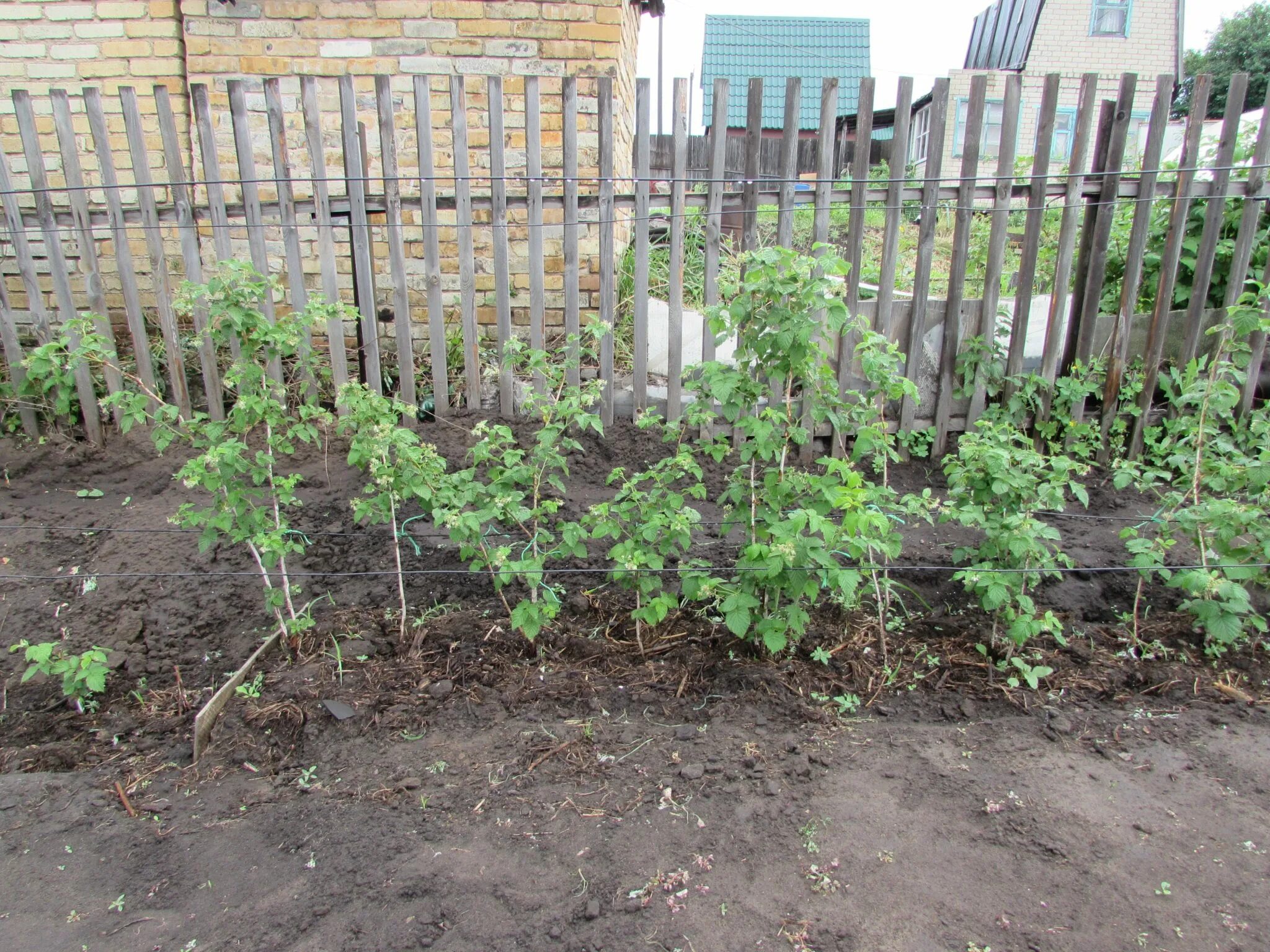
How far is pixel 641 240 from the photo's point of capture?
4395 mm

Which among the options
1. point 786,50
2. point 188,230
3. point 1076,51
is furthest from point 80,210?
point 786,50

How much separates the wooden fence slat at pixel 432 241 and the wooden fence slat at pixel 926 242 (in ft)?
6.74

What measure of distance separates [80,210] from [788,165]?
385 cm

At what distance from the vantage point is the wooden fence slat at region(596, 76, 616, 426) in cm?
433

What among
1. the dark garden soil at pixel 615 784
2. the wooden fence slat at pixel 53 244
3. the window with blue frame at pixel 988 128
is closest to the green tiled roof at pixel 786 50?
the window with blue frame at pixel 988 128

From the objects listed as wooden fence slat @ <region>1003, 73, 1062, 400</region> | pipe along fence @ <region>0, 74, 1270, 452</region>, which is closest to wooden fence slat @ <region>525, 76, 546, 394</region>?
pipe along fence @ <region>0, 74, 1270, 452</region>

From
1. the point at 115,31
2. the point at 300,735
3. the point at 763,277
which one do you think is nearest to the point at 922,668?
the point at 763,277

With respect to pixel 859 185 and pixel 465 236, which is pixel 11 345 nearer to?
pixel 465 236

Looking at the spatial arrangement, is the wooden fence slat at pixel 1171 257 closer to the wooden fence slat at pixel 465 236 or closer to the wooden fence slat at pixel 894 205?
the wooden fence slat at pixel 894 205

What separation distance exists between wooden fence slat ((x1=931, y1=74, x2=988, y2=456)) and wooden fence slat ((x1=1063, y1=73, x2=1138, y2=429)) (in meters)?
0.67

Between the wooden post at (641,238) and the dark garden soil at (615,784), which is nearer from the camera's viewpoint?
the dark garden soil at (615,784)

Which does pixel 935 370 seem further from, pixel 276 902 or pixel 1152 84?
pixel 1152 84

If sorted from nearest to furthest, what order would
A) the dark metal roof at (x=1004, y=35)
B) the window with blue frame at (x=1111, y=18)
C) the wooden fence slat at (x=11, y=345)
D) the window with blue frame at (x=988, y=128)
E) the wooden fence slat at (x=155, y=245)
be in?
the wooden fence slat at (x=155, y=245) < the wooden fence slat at (x=11, y=345) < the window with blue frame at (x=988, y=128) < the window with blue frame at (x=1111, y=18) < the dark metal roof at (x=1004, y=35)

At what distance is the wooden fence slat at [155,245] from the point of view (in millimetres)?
4375
